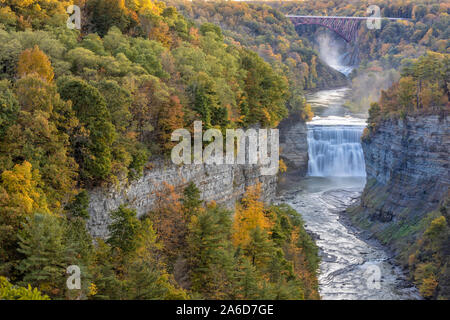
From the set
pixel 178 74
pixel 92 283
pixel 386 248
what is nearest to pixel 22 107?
→ pixel 92 283

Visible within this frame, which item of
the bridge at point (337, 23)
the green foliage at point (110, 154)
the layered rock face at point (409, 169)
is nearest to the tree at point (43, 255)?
the green foliage at point (110, 154)

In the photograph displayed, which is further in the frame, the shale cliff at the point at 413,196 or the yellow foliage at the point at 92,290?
the shale cliff at the point at 413,196

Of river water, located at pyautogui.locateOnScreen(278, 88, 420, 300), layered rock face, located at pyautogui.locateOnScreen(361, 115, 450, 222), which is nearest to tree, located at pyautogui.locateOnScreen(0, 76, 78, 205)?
river water, located at pyautogui.locateOnScreen(278, 88, 420, 300)

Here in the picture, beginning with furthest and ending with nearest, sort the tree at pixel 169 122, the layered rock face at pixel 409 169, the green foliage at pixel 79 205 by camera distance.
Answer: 1. the layered rock face at pixel 409 169
2. the tree at pixel 169 122
3. the green foliage at pixel 79 205

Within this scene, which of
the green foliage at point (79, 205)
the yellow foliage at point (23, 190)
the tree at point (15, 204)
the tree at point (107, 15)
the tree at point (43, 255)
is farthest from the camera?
the tree at point (107, 15)

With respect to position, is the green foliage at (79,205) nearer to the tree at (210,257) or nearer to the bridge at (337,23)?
the tree at (210,257)

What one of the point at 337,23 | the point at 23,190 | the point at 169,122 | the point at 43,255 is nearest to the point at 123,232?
the point at 23,190

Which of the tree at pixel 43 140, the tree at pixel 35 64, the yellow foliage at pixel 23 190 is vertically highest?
the tree at pixel 35 64
